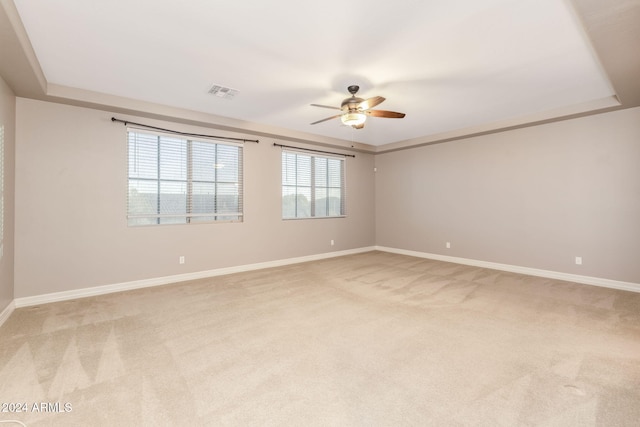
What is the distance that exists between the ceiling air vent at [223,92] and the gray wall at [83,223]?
121cm

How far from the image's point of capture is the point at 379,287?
4.20 metres

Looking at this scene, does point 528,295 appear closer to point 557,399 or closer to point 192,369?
point 557,399

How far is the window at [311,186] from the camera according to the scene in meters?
5.92

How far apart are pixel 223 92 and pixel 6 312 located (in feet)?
11.2

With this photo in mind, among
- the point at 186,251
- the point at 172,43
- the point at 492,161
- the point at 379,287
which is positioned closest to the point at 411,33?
the point at 172,43

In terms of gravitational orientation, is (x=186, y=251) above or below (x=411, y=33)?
below

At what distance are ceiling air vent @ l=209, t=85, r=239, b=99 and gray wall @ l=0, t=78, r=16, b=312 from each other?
202 centimetres

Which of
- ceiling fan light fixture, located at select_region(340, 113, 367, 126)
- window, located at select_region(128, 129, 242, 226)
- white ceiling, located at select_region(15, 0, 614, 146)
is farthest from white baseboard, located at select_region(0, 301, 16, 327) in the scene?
ceiling fan light fixture, located at select_region(340, 113, 367, 126)

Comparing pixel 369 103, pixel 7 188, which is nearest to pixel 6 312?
pixel 7 188

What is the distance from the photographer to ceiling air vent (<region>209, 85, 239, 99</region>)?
3.54m

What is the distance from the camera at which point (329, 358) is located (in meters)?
2.27

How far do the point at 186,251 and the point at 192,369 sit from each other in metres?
2.87

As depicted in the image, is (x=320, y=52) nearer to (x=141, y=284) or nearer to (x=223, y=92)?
Answer: (x=223, y=92)

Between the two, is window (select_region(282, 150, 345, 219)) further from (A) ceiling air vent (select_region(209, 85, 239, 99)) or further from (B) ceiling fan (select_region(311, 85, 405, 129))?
(B) ceiling fan (select_region(311, 85, 405, 129))
